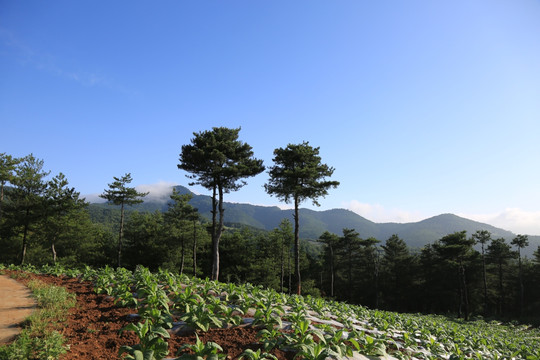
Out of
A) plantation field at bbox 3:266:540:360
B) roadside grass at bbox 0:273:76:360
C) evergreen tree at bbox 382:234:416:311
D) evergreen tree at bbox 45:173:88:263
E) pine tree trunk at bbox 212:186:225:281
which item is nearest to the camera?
roadside grass at bbox 0:273:76:360

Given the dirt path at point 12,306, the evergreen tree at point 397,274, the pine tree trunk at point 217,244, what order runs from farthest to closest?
the evergreen tree at point 397,274 < the pine tree trunk at point 217,244 < the dirt path at point 12,306

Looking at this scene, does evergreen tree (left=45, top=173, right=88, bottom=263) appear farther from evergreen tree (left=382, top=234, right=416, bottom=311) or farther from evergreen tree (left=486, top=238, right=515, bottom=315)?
evergreen tree (left=486, top=238, right=515, bottom=315)

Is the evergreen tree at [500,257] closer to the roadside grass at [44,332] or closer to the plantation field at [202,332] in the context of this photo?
the plantation field at [202,332]

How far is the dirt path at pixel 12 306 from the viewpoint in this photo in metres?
4.44

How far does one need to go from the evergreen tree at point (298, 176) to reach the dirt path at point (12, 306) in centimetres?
1703

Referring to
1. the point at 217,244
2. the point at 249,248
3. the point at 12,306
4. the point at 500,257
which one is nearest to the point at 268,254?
the point at 249,248

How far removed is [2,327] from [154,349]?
11.0ft

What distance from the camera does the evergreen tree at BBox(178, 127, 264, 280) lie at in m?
22.5

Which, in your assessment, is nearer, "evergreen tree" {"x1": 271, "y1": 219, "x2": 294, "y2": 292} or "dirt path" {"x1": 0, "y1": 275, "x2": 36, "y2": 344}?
"dirt path" {"x1": 0, "y1": 275, "x2": 36, "y2": 344}

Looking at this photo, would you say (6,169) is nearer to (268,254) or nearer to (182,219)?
(182,219)

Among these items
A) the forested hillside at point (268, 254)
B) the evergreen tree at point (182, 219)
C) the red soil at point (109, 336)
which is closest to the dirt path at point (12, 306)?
the red soil at point (109, 336)

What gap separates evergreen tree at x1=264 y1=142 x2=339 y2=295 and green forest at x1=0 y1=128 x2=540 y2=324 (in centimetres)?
9

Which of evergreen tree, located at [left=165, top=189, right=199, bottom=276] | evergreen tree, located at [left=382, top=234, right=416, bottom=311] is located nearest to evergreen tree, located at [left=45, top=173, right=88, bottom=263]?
evergreen tree, located at [left=165, top=189, right=199, bottom=276]

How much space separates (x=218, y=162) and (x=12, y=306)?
58.2ft
